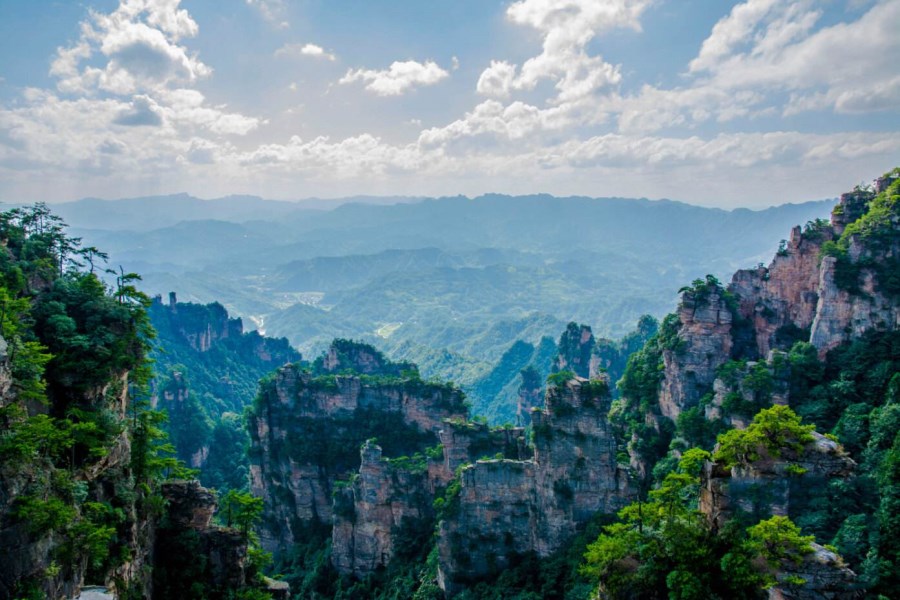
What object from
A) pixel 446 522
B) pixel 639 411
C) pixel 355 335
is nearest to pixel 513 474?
pixel 446 522

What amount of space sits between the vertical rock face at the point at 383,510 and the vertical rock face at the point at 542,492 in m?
5.75

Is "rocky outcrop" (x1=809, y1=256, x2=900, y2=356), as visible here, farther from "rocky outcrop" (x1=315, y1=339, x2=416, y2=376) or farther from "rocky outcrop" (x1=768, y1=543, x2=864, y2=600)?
"rocky outcrop" (x1=315, y1=339, x2=416, y2=376)

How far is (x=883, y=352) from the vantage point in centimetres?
3644

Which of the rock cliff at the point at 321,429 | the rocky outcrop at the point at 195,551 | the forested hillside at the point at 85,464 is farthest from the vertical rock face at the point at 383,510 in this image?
the rocky outcrop at the point at 195,551

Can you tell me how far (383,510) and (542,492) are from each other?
13474 mm

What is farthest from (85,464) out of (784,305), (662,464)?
(784,305)

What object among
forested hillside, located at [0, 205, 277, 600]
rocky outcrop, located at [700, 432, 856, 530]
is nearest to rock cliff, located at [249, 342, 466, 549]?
forested hillside, located at [0, 205, 277, 600]

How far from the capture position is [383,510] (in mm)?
45375

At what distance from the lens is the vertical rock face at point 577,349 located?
291 ft

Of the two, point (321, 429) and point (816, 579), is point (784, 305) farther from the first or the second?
point (321, 429)

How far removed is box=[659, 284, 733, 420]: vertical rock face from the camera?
44344mm

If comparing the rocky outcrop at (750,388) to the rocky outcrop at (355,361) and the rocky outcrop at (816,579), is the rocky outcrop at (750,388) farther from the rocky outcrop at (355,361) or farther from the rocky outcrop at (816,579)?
the rocky outcrop at (355,361)

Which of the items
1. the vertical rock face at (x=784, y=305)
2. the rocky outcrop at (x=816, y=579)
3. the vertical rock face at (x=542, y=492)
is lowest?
the vertical rock face at (x=542, y=492)

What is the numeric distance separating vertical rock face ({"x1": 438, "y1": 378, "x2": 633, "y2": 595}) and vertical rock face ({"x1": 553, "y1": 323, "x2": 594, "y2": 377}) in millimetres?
51585
